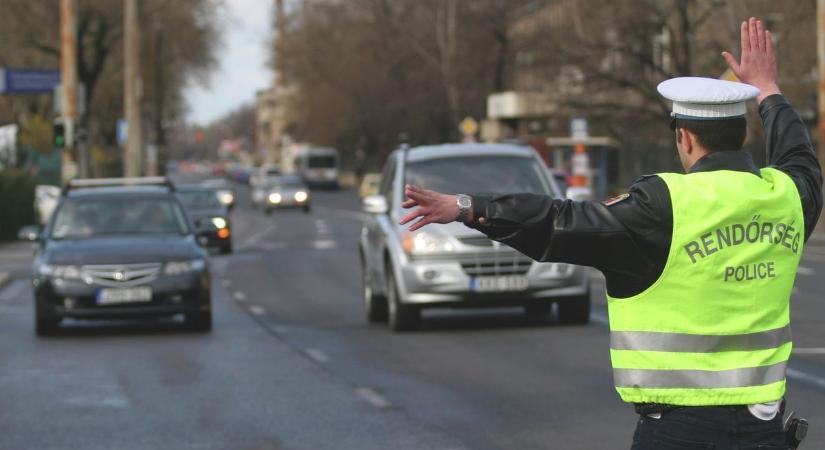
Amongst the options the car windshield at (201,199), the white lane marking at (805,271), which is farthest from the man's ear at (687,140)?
the car windshield at (201,199)

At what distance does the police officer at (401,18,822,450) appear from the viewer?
173 inches

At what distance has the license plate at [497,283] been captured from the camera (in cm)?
1557

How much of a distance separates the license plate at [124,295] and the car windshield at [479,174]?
2.75 m

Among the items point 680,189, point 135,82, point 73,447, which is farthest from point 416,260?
point 135,82

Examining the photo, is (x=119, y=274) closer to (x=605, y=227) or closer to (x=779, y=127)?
(x=779, y=127)

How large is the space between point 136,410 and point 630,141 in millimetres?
46382

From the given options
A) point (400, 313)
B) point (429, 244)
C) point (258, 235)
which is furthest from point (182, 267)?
point (258, 235)

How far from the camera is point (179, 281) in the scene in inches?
642

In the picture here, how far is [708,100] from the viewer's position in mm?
4461

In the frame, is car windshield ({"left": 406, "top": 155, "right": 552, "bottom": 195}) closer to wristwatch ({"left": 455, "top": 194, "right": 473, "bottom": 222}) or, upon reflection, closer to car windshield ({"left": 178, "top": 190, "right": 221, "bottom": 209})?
wristwatch ({"left": 455, "top": 194, "right": 473, "bottom": 222})

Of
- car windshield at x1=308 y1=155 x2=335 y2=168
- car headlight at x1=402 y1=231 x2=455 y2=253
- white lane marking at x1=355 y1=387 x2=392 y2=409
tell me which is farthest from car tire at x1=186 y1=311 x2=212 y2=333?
car windshield at x1=308 y1=155 x2=335 y2=168

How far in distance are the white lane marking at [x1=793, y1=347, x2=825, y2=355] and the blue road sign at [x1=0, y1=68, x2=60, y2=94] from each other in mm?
24301

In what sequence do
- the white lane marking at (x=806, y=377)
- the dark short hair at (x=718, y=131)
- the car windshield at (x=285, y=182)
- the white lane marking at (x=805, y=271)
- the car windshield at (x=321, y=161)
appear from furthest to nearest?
the car windshield at (x=321, y=161)
the car windshield at (x=285, y=182)
the white lane marking at (x=805, y=271)
the white lane marking at (x=806, y=377)
the dark short hair at (x=718, y=131)

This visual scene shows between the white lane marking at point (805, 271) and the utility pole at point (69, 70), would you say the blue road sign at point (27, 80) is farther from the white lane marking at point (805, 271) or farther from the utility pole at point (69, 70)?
the white lane marking at point (805, 271)
